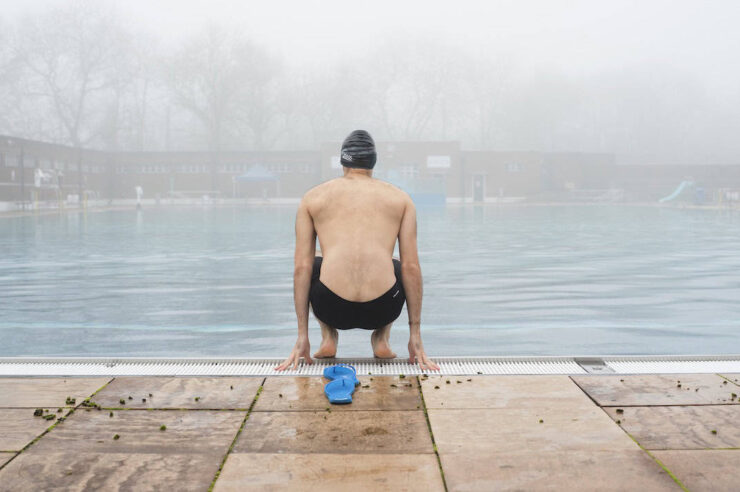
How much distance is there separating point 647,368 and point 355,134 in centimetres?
211

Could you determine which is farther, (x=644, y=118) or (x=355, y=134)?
(x=644, y=118)

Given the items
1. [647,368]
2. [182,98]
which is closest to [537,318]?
[647,368]

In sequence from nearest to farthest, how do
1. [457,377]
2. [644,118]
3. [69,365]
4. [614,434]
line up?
1. [614,434]
2. [457,377]
3. [69,365]
4. [644,118]

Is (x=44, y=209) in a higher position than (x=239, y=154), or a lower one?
lower

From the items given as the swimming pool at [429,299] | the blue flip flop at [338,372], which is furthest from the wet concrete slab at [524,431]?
the swimming pool at [429,299]

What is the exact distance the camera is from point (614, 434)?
9.68 ft

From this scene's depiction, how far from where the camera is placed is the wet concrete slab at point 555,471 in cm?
245

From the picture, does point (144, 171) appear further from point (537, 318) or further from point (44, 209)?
point (537, 318)

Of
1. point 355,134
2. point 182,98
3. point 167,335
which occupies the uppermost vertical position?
point 182,98

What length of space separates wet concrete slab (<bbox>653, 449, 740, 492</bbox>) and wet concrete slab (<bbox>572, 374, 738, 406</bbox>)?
24.7 inches

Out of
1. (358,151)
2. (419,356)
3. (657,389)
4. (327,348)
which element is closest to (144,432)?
(327,348)

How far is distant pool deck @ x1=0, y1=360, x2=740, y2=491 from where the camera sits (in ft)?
8.27

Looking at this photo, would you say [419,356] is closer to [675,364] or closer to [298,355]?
[298,355]

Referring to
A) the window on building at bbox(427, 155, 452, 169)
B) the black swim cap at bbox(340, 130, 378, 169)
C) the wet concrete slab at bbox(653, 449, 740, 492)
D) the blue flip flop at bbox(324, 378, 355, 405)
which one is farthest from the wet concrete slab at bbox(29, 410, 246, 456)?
the window on building at bbox(427, 155, 452, 169)
